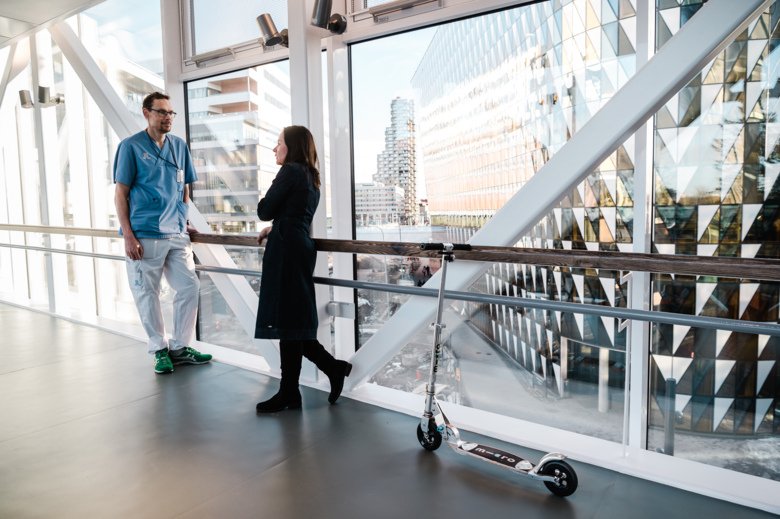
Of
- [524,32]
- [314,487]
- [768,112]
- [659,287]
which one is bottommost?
[314,487]

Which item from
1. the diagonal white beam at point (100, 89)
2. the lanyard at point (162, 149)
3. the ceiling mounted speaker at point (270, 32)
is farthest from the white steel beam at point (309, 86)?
the diagonal white beam at point (100, 89)

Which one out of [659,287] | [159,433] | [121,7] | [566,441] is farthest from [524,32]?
[121,7]

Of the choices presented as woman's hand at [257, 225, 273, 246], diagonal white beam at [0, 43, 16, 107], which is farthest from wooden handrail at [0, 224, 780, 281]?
diagonal white beam at [0, 43, 16, 107]

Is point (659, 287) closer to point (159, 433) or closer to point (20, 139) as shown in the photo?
point (159, 433)

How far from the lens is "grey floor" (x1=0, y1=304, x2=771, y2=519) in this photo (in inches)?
73.0

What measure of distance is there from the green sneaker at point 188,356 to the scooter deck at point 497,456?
213 centimetres

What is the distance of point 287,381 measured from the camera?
9.05 feet

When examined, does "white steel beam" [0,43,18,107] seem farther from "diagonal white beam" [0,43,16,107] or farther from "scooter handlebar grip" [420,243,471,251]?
"scooter handlebar grip" [420,243,471,251]

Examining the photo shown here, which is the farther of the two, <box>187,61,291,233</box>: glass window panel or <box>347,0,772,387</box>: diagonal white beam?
<box>187,61,291,233</box>: glass window panel

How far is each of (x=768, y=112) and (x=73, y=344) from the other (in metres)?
4.57

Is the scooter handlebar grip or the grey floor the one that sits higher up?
the scooter handlebar grip

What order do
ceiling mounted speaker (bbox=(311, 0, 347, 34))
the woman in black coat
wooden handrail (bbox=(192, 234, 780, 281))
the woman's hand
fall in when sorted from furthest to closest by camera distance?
ceiling mounted speaker (bbox=(311, 0, 347, 34)) < the woman's hand < the woman in black coat < wooden handrail (bbox=(192, 234, 780, 281))

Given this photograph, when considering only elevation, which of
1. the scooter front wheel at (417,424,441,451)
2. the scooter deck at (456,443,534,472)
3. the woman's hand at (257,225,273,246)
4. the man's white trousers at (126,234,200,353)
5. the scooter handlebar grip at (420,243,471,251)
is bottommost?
the scooter front wheel at (417,424,441,451)

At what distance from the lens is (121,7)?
4.79 meters
